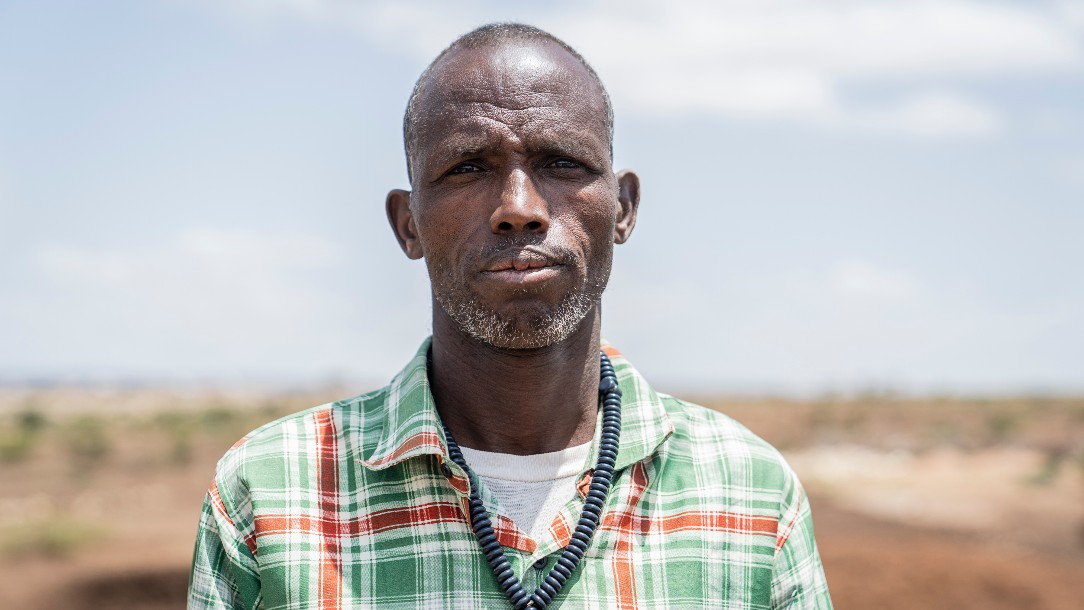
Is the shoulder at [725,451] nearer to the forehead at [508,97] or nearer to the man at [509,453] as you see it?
the man at [509,453]

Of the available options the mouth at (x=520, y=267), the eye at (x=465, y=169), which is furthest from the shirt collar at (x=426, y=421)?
the eye at (x=465, y=169)

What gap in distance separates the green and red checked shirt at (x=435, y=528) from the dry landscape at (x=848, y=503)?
1099 centimetres

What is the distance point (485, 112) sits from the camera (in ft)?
7.82

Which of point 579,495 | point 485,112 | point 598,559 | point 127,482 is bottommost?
point 598,559

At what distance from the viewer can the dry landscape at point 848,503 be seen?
13.1 metres

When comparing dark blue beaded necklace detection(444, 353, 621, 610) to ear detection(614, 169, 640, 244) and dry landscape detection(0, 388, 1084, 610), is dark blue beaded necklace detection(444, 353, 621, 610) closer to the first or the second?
ear detection(614, 169, 640, 244)

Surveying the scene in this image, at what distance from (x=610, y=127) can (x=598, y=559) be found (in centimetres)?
102

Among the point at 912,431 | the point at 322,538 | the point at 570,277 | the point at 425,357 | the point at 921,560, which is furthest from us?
the point at 912,431

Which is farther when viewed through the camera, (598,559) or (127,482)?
(127,482)

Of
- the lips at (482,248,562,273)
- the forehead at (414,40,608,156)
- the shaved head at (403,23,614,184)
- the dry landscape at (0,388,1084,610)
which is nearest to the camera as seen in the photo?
the lips at (482,248,562,273)

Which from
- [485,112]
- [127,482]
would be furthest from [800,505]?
[127,482]

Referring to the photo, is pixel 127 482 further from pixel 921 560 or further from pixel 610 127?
pixel 610 127

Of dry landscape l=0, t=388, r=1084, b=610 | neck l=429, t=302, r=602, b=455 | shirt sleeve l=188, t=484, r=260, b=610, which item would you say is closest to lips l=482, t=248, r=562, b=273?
neck l=429, t=302, r=602, b=455

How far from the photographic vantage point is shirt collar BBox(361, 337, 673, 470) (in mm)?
2273
